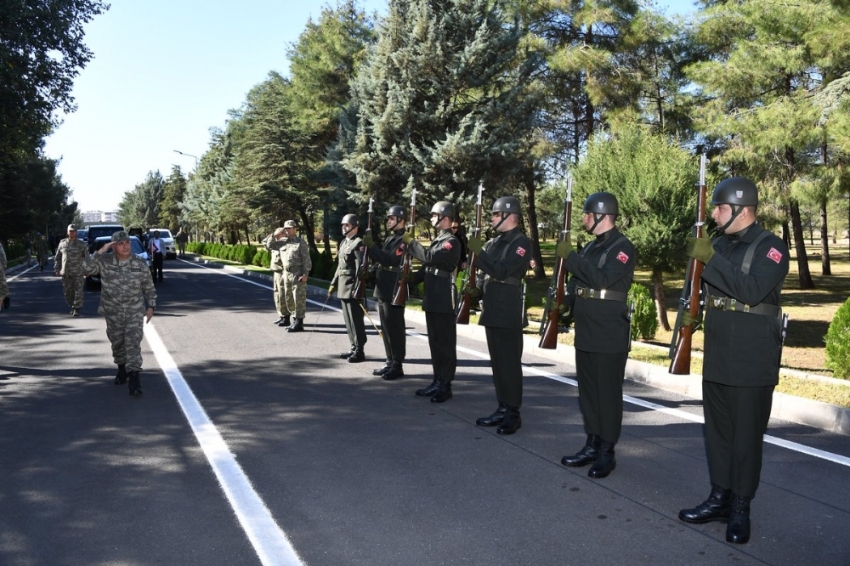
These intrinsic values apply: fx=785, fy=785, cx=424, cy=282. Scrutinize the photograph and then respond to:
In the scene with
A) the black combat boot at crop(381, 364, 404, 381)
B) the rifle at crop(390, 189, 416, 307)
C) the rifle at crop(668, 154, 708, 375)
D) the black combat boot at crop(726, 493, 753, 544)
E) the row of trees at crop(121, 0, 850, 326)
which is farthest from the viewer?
the row of trees at crop(121, 0, 850, 326)

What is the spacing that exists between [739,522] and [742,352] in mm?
955

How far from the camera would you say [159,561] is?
160 inches

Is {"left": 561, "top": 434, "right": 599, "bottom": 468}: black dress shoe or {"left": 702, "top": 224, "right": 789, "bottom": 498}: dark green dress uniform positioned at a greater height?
{"left": 702, "top": 224, "right": 789, "bottom": 498}: dark green dress uniform

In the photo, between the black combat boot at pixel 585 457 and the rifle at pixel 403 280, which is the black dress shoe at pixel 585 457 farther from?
the rifle at pixel 403 280

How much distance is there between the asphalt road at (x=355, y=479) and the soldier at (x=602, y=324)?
29 centimetres

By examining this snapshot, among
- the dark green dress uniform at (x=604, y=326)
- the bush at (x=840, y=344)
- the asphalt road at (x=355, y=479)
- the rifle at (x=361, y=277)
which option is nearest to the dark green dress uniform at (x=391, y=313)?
the asphalt road at (x=355, y=479)

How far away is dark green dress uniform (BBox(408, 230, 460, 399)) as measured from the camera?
7.91 metres

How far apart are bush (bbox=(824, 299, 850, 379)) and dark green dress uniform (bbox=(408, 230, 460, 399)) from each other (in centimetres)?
461

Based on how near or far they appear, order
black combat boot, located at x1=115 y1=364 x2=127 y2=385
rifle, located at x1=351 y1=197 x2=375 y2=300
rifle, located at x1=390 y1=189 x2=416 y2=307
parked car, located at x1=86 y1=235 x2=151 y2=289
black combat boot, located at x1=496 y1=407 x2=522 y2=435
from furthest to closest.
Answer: parked car, located at x1=86 y1=235 x2=151 y2=289 → rifle, located at x1=351 y1=197 x2=375 y2=300 → rifle, located at x1=390 y1=189 x2=416 y2=307 → black combat boot, located at x1=115 y1=364 x2=127 y2=385 → black combat boot, located at x1=496 y1=407 x2=522 y2=435

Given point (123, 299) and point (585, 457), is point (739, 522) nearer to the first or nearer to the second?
point (585, 457)

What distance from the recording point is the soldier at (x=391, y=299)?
8938 millimetres

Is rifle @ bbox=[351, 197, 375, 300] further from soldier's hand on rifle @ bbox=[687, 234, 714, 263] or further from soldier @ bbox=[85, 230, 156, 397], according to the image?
soldier's hand on rifle @ bbox=[687, 234, 714, 263]

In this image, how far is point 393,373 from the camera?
9.08 meters

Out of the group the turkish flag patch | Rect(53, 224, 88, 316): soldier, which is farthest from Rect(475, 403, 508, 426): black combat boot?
Rect(53, 224, 88, 316): soldier
